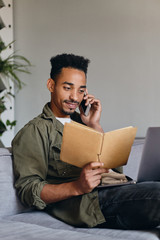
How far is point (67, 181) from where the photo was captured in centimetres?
160

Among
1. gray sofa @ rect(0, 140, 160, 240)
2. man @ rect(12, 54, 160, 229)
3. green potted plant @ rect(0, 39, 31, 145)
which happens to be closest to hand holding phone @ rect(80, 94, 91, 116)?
man @ rect(12, 54, 160, 229)

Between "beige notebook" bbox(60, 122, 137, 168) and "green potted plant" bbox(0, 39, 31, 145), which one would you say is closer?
"beige notebook" bbox(60, 122, 137, 168)

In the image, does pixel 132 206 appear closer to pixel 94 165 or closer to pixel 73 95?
pixel 94 165

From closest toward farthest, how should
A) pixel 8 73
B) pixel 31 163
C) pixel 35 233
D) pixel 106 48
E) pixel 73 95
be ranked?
pixel 35 233 → pixel 31 163 → pixel 73 95 → pixel 106 48 → pixel 8 73

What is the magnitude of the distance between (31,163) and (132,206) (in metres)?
0.46

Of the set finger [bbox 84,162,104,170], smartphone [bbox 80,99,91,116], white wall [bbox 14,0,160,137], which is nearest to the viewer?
finger [bbox 84,162,104,170]

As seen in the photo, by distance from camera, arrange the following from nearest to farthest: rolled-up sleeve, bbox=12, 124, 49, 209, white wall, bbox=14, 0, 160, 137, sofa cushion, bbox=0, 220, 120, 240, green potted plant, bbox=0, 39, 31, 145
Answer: sofa cushion, bbox=0, 220, 120, 240, rolled-up sleeve, bbox=12, 124, 49, 209, white wall, bbox=14, 0, 160, 137, green potted plant, bbox=0, 39, 31, 145

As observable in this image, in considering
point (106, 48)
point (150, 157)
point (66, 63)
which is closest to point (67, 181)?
point (150, 157)

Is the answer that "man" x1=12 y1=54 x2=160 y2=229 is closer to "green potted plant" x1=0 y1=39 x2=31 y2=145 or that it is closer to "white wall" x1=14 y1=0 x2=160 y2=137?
"white wall" x1=14 y1=0 x2=160 y2=137

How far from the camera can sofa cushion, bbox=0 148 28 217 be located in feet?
5.13

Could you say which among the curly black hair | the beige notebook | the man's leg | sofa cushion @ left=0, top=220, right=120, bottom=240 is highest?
the curly black hair

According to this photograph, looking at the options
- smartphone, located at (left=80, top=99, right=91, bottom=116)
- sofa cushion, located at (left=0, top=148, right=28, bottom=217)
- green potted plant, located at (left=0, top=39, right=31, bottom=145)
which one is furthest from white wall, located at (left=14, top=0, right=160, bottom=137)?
sofa cushion, located at (left=0, top=148, right=28, bottom=217)

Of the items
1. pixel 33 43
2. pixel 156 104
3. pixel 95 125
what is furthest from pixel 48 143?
pixel 33 43

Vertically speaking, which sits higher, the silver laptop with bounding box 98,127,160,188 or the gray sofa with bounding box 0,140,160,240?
the silver laptop with bounding box 98,127,160,188
